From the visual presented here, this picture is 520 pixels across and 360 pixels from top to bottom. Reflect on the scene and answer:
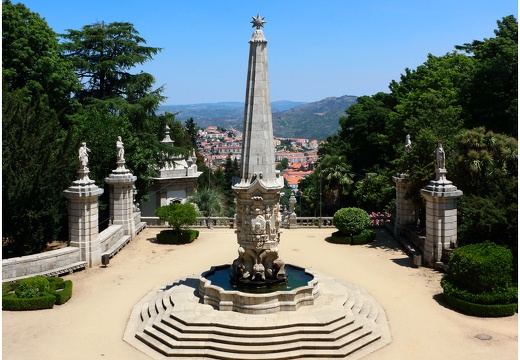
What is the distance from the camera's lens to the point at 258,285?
20.3m

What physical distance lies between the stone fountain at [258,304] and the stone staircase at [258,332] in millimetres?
31

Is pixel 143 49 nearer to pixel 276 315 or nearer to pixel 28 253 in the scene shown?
pixel 28 253

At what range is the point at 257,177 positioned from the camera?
20.1 m

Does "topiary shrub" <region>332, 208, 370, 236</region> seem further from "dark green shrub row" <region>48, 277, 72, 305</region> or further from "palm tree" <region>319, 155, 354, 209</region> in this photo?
"dark green shrub row" <region>48, 277, 72, 305</region>

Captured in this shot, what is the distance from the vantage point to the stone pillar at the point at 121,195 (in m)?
32.8

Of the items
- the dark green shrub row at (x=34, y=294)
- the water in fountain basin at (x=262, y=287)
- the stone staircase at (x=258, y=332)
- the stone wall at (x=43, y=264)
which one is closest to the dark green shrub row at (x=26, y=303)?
the dark green shrub row at (x=34, y=294)

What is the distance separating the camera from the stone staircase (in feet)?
56.0

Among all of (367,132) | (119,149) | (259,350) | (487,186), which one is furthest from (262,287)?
(367,132)

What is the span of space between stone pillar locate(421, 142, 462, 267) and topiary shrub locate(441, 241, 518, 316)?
469cm

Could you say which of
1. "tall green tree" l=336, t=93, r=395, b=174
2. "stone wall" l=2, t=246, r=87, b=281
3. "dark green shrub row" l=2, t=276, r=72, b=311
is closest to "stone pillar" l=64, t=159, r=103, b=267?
"stone wall" l=2, t=246, r=87, b=281

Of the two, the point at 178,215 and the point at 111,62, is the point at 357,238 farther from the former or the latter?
the point at 111,62

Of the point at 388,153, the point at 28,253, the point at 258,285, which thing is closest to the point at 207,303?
the point at 258,285

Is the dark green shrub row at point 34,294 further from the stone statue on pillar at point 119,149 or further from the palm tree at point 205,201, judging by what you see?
the palm tree at point 205,201

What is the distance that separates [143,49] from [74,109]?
842cm
